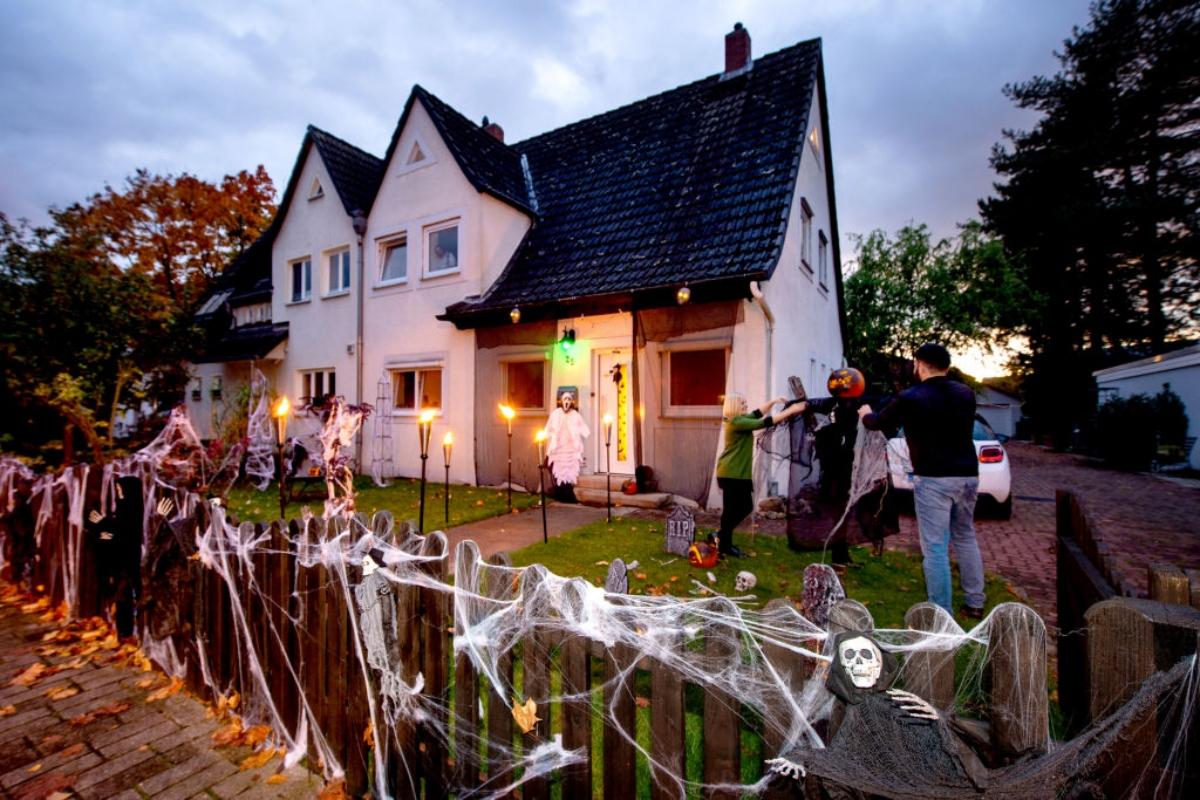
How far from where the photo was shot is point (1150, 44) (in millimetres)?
23656

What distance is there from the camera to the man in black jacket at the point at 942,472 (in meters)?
3.98

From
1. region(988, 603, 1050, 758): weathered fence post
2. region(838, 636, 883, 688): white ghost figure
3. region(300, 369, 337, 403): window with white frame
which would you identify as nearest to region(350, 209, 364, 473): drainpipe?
region(300, 369, 337, 403): window with white frame

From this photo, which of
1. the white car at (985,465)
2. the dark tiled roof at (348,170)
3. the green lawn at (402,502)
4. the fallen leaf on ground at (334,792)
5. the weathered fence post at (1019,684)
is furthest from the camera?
the dark tiled roof at (348,170)

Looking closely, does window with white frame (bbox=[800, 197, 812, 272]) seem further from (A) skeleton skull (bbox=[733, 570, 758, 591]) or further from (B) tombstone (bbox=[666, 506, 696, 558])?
(A) skeleton skull (bbox=[733, 570, 758, 591])

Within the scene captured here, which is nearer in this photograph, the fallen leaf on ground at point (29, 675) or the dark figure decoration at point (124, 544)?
the fallen leaf on ground at point (29, 675)

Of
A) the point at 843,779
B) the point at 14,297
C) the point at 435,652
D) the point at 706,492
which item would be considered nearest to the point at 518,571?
the point at 435,652

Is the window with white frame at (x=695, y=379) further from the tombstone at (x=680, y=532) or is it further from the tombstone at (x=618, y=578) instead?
the tombstone at (x=618, y=578)

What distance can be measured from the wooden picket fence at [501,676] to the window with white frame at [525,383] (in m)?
7.29

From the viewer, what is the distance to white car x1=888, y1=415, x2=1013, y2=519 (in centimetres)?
734

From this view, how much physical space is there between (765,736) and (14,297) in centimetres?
1255

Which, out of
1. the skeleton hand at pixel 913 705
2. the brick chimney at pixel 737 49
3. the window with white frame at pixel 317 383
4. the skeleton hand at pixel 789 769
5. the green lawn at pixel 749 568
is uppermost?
the brick chimney at pixel 737 49

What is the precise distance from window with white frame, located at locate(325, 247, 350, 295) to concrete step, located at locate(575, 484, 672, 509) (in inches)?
345

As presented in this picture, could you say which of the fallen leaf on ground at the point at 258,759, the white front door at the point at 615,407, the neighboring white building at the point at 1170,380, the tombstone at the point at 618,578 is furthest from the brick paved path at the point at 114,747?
the neighboring white building at the point at 1170,380

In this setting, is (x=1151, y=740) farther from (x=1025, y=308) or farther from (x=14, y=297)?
(x=1025, y=308)
